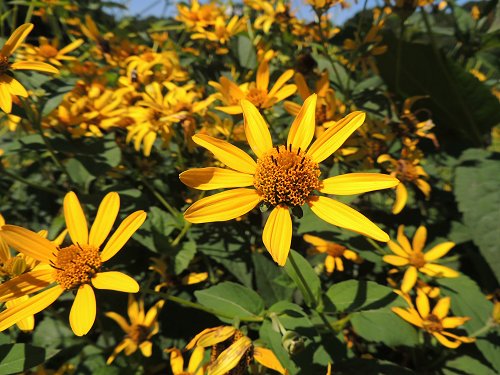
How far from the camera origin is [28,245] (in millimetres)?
1166

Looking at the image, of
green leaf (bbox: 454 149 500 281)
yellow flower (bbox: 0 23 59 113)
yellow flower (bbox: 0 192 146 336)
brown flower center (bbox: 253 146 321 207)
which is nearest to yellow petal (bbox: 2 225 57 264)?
yellow flower (bbox: 0 192 146 336)

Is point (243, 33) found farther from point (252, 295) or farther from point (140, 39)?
point (252, 295)

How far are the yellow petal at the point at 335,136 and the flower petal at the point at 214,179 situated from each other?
9.4 inches

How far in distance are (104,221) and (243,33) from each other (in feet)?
7.06

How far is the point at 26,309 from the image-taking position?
3.55 ft

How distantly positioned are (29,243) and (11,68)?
0.73m

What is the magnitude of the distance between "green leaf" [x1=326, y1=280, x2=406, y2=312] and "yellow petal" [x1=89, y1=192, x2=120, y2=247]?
76 cm

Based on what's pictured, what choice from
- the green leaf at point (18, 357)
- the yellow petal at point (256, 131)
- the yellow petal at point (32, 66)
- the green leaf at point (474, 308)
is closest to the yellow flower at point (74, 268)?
the green leaf at point (18, 357)

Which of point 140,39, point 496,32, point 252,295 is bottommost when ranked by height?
point 252,295

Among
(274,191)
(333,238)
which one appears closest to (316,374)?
(333,238)

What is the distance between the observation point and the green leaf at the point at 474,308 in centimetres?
153

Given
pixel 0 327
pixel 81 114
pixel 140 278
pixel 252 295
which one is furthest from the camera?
pixel 81 114

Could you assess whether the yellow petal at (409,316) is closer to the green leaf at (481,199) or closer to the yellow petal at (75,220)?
the green leaf at (481,199)

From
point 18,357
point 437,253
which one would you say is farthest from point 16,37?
point 437,253
